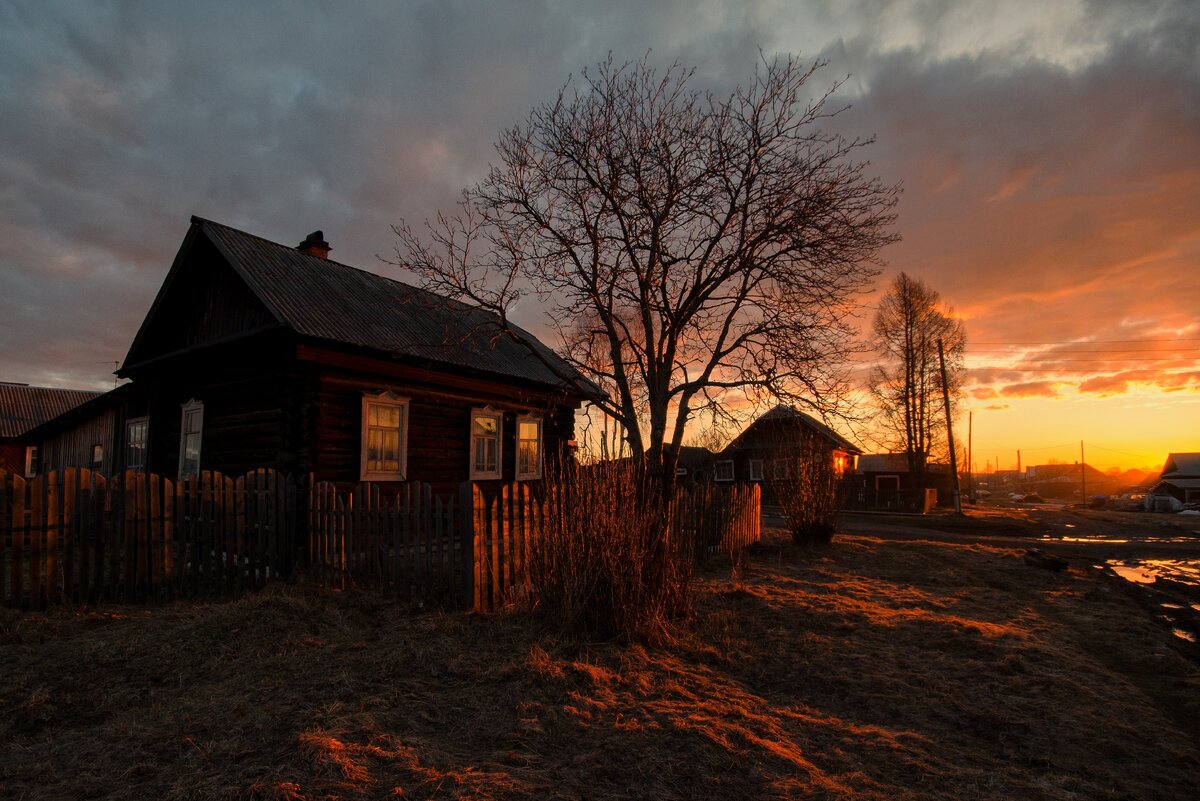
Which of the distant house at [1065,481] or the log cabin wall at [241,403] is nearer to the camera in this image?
the log cabin wall at [241,403]

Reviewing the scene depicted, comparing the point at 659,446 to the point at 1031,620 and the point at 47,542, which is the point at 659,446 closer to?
the point at 1031,620

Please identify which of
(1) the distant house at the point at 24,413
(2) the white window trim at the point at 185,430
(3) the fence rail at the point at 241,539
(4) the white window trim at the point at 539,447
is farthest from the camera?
(1) the distant house at the point at 24,413

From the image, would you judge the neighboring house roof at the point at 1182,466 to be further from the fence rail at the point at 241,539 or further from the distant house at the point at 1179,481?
the fence rail at the point at 241,539

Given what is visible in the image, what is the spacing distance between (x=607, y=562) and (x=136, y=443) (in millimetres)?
15409

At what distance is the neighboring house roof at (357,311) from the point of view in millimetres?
10594

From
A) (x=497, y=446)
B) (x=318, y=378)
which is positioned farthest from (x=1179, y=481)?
(x=318, y=378)

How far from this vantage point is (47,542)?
6.57m

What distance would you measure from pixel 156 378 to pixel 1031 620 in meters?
16.9

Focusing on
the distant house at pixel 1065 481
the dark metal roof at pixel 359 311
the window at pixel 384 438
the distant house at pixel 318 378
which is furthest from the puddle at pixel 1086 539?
the distant house at pixel 1065 481

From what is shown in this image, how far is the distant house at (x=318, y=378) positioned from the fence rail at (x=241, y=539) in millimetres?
2407

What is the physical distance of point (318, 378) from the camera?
34.6ft

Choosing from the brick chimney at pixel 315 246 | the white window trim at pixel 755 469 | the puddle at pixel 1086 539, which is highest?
the brick chimney at pixel 315 246

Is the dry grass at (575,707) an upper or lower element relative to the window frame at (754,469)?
lower

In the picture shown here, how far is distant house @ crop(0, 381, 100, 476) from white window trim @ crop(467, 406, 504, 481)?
28.7 meters
